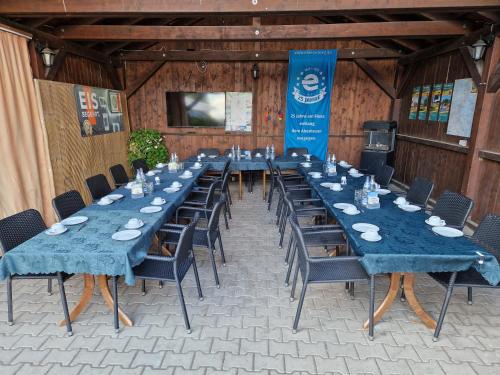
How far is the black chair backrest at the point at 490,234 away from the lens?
2451 millimetres

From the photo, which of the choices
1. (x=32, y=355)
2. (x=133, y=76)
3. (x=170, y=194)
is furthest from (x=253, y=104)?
(x=32, y=355)

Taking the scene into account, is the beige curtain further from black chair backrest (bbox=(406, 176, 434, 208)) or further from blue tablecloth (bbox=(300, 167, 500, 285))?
black chair backrest (bbox=(406, 176, 434, 208))

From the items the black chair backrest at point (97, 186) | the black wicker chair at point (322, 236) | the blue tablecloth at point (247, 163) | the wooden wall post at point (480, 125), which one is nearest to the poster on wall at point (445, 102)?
the wooden wall post at point (480, 125)

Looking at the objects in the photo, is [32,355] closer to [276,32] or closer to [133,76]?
[276,32]

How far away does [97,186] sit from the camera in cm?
398

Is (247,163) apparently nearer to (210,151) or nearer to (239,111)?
(210,151)

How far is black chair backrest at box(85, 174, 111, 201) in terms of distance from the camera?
3.83 meters

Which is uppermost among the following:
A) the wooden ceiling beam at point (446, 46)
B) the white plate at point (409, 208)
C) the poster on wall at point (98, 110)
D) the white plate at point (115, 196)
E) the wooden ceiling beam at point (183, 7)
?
the wooden ceiling beam at point (183, 7)

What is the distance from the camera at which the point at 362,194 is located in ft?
10.7

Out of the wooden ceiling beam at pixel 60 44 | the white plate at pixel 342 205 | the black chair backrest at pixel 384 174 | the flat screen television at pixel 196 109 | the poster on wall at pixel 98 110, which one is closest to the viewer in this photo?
the white plate at pixel 342 205

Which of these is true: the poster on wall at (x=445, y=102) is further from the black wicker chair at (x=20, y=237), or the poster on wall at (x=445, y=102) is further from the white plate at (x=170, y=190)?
the black wicker chair at (x=20, y=237)

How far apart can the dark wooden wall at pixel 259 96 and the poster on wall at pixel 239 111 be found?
0.47 ft

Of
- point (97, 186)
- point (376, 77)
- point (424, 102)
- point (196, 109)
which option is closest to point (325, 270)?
point (97, 186)

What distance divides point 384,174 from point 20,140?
5.28 metres
